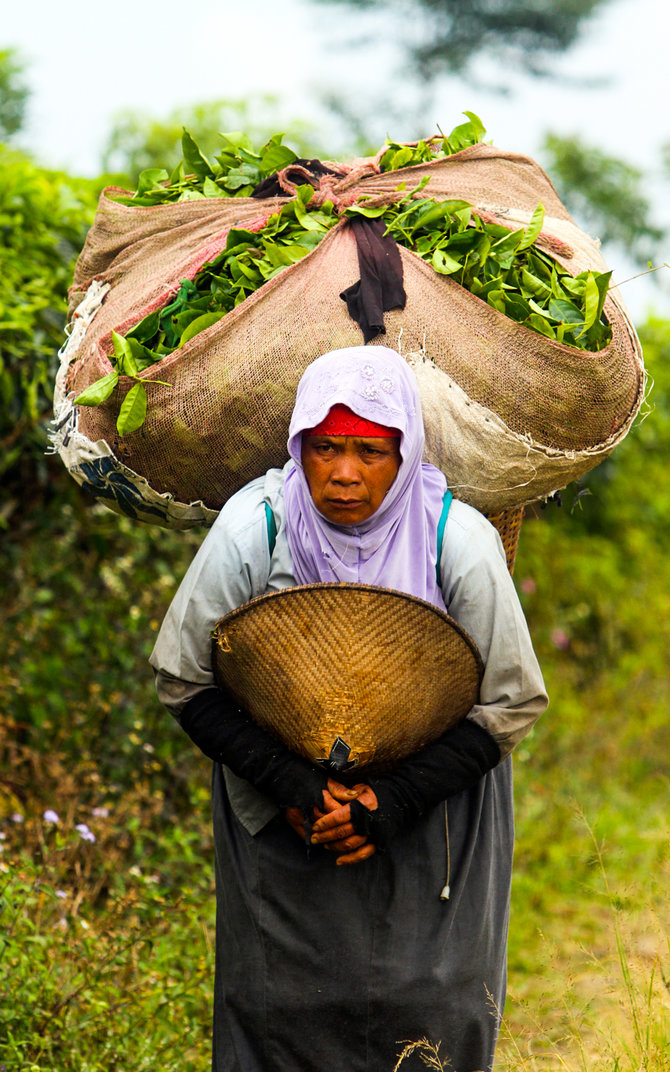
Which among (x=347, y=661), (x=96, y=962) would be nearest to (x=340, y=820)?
(x=347, y=661)

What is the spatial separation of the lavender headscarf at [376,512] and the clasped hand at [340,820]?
0.37m

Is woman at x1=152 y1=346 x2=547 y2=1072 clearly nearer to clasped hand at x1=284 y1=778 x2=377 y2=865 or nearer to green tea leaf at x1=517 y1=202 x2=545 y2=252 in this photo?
clasped hand at x1=284 y1=778 x2=377 y2=865

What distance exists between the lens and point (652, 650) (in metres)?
6.21

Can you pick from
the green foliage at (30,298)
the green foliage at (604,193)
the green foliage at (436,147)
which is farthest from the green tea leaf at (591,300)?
the green foliage at (604,193)

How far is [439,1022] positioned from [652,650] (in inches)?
166

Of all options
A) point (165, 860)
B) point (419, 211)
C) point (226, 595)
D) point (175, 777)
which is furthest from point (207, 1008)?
point (419, 211)

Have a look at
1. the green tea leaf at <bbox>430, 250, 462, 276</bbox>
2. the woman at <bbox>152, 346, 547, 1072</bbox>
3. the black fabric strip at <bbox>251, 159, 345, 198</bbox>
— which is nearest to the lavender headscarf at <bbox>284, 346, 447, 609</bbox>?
the woman at <bbox>152, 346, 547, 1072</bbox>

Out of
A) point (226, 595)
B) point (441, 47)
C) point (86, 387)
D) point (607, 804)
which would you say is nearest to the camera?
point (226, 595)

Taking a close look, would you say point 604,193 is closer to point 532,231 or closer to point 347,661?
point 532,231

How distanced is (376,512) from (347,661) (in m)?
0.27

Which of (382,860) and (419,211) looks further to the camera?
(419,211)

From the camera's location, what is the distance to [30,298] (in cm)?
382

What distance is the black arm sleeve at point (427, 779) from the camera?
6.88 ft

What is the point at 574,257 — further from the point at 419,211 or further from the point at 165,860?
the point at 165,860
